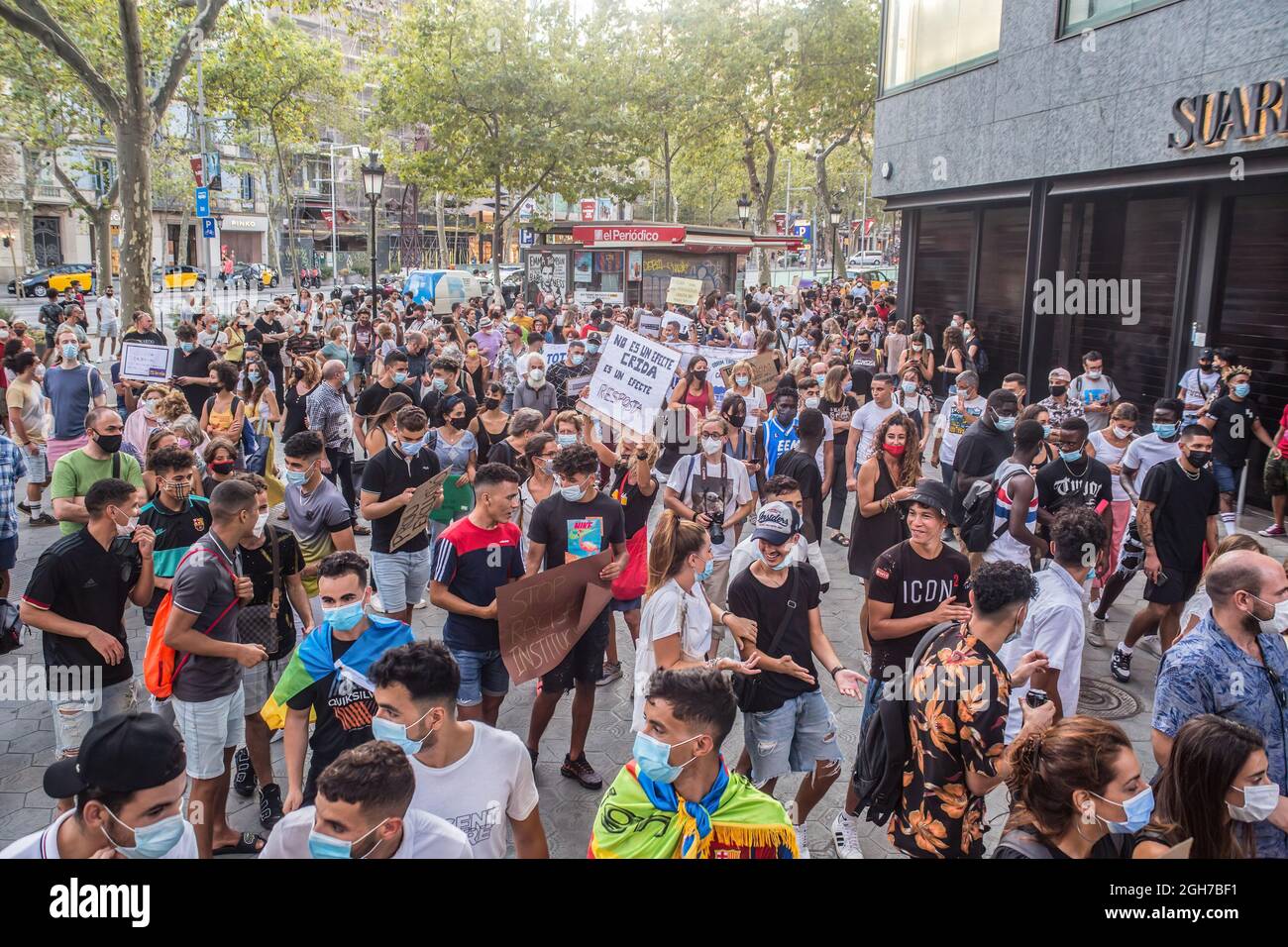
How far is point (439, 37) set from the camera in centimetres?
2989

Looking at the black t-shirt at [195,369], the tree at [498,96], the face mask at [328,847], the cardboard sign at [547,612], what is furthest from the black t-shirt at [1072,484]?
the tree at [498,96]

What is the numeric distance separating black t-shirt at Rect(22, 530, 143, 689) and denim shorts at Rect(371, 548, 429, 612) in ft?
6.85

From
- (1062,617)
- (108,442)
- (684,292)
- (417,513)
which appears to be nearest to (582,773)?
(417,513)

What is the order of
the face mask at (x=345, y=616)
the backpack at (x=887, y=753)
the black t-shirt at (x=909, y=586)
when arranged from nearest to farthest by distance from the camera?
the backpack at (x=887, y=753) → the face mask at (x=345, y=616) → the black t-shirt at (x=909, y=586)

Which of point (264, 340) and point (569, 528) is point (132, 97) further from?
point (569, 528)

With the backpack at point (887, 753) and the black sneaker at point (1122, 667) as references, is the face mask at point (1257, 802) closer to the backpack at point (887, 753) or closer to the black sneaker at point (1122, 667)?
the backpack at point (887, 753)

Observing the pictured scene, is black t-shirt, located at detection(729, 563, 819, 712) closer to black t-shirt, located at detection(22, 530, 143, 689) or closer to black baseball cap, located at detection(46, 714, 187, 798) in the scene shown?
black baseball cap, located at detection(46, 714, 187, 798)

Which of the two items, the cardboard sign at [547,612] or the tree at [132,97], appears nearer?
the cardboard sign at [547,612]

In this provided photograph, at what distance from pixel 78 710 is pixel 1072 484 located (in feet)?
21.5

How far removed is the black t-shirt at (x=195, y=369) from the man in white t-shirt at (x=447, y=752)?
1024 centimetres

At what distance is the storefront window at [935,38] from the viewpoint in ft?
59.2

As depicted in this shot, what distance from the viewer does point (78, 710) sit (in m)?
5.04

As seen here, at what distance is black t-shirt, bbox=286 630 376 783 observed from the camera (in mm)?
4277

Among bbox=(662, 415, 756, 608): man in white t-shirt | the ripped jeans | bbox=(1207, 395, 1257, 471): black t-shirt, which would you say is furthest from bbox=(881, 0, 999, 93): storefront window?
the ripped jeans
